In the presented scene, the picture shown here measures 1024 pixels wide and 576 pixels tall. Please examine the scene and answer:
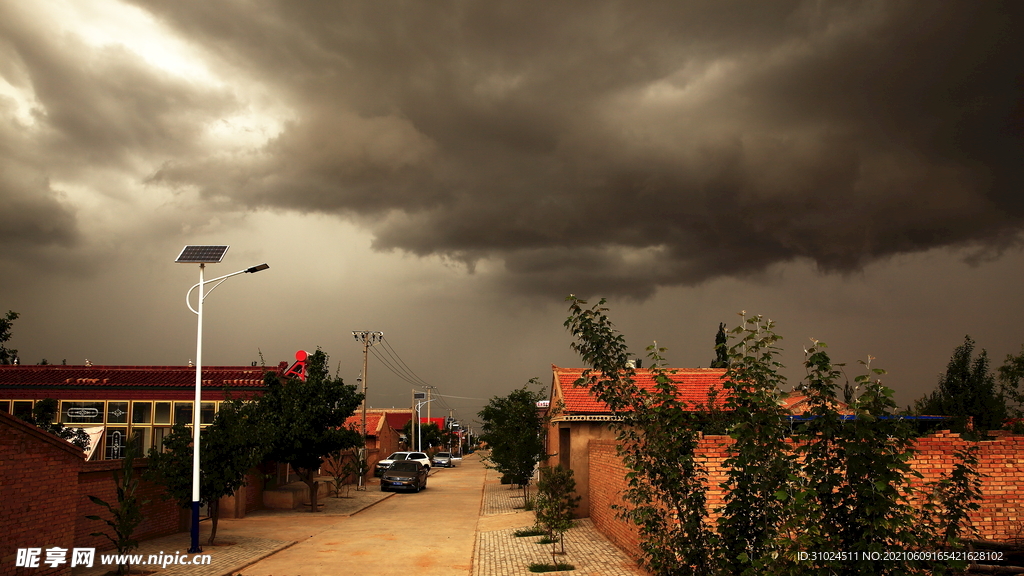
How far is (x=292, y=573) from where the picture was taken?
14281mm

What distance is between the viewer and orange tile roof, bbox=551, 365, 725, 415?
22406 mm

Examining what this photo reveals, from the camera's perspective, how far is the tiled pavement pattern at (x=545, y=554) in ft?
46.1

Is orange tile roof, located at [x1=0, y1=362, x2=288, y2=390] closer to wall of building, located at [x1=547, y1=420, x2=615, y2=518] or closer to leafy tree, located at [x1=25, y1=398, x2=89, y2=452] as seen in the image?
leafy tree, located at [x1=25, y1=398, x2=89, y2=452]

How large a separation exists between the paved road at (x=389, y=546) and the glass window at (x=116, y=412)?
959 centimetres

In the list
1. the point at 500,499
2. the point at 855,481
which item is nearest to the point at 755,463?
the point at 855,481

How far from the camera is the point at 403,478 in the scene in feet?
120

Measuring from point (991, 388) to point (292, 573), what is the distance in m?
32.4

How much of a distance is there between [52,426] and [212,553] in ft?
30.6

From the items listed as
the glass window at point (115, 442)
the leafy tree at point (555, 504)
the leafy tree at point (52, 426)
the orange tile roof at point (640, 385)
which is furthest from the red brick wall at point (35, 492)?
the orange tile roof at point (640, 385)

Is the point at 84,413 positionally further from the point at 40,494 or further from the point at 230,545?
the point at 40,494

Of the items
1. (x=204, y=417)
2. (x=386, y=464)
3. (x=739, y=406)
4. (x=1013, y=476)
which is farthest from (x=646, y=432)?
(x=386, y=464)

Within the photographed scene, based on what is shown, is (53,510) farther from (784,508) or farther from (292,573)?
(784,508)

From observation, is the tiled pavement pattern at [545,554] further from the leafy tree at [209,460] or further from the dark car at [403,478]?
the dark car at [403,478]

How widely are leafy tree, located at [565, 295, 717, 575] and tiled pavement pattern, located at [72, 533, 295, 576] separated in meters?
10.8
